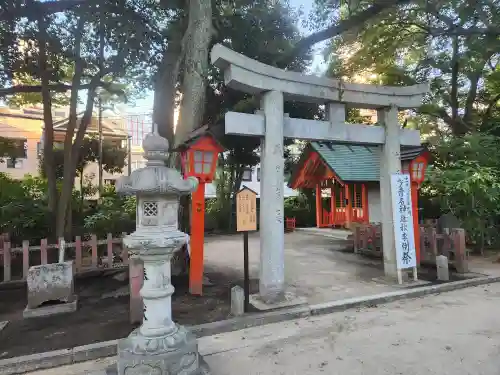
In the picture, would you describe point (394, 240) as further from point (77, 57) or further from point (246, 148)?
point (246, 148)

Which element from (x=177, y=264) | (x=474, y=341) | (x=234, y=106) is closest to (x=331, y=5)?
(x=234, y=106)

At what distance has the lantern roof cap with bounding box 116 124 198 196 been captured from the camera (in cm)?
345

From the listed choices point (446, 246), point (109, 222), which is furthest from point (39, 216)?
point (446, 246)

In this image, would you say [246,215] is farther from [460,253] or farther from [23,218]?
[23,218]

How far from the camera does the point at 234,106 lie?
47.5 ft

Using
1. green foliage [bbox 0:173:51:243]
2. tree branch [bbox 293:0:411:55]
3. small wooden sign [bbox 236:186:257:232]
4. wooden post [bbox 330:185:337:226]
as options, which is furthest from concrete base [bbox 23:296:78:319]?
wooden post [bbox 330:185:337:226]

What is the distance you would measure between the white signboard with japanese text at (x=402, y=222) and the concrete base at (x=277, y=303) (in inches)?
100

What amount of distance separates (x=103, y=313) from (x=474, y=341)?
563 centimetres

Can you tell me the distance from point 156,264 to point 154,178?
0.92 m

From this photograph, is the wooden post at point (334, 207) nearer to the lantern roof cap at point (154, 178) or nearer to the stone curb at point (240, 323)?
the stone curb at point (240, 323)

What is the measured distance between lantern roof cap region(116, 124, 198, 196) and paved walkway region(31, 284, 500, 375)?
2132mm

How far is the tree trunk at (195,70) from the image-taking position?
756cm

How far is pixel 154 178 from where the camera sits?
348 cm

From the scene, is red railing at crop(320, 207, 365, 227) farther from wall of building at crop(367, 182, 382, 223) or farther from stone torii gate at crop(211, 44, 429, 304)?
stone torii gate at crop(211, 44, 429, 304)
